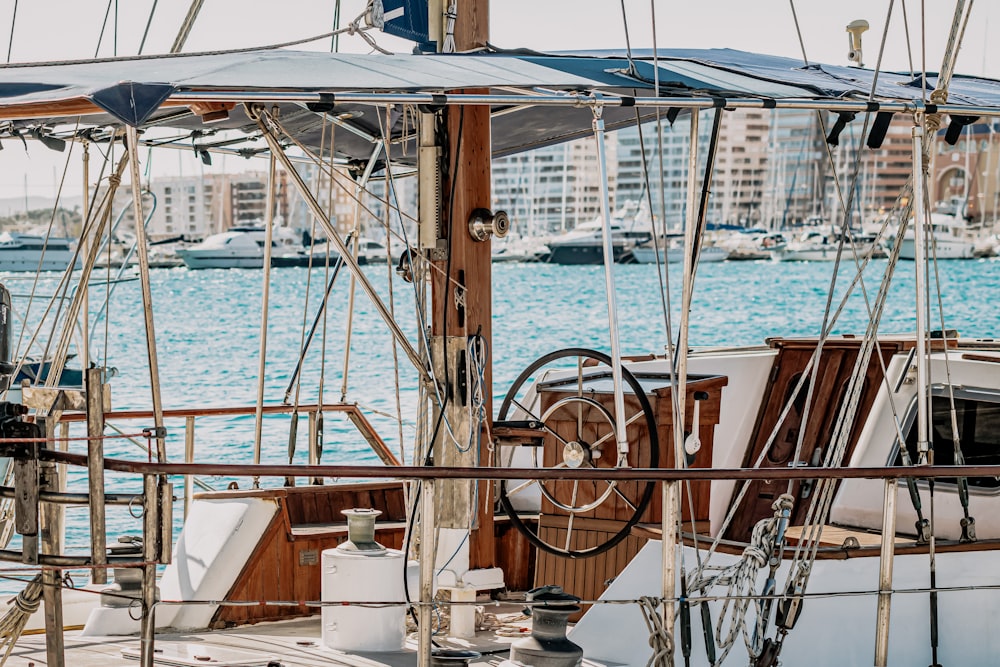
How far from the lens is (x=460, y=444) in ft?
20.5

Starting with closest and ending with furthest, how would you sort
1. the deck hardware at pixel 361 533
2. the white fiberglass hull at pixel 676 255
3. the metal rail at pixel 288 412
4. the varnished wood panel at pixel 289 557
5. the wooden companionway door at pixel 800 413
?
the deck hardware at pixel 361 533
the varnished wood panel at pixel 289 557
the wooden companionway door at pixel 800 413
the metal rail at pixel 288 412
the white fiberglass hull at pixel 676 255

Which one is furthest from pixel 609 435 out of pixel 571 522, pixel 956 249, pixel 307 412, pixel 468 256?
pixel 956 249

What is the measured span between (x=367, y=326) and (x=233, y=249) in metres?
24.5

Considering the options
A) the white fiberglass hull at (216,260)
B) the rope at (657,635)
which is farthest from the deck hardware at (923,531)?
the white fiberglass hull at (216,260)

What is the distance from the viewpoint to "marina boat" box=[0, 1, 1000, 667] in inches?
195

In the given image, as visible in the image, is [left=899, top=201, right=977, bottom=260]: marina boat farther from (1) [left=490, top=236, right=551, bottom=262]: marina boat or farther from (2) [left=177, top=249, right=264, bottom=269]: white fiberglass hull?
(2) [left=177, top=249, right=264, bottom=269]: white fiberglass hull

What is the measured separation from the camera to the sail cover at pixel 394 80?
4.85 metres

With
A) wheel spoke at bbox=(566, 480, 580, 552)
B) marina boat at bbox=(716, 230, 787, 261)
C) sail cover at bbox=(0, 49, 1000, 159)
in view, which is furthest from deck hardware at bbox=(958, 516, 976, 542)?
marina boat at bbox=(716, 230, 787, 261)

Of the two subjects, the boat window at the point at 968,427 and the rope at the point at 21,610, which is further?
the boat window at the point at 968,427

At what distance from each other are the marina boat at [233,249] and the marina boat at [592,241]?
16518mm

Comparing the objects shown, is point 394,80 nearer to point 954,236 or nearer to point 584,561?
point 584,561

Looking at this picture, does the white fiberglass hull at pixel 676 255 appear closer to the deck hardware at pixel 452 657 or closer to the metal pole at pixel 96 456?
the deck hardware at pixel 452 657

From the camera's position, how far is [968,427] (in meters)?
6.71

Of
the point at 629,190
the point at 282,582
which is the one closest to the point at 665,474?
the point at 282,582
